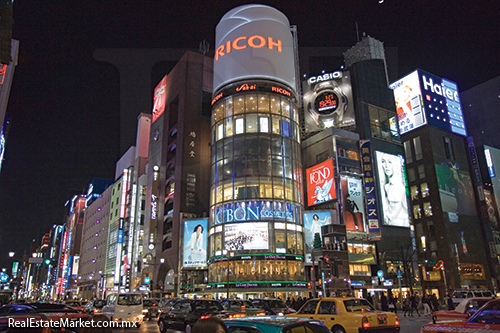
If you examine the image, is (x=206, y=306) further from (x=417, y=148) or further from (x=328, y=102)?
(x=417, y=148)

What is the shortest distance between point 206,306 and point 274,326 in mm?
13522

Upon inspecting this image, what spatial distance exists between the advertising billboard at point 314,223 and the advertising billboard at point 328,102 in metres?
19.5

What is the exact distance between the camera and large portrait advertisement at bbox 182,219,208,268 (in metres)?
57.2

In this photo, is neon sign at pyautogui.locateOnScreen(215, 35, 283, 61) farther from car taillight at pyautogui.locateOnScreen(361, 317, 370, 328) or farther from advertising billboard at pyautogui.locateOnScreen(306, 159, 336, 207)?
car taillight at pyautogui.locateOnScreen(361, 317, 370, 328)

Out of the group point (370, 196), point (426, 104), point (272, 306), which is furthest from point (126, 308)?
point (426, 104)

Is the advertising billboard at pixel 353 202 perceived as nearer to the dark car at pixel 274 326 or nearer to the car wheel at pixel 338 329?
the car wheel at pixel 338 329

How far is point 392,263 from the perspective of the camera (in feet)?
190

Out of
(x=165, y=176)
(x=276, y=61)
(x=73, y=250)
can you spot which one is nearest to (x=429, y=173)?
(x=276, y=61)

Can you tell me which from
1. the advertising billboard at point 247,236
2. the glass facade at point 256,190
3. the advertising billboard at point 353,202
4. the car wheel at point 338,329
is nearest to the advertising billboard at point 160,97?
the glass facade at point 256,190

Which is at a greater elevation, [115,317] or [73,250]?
[73,250]

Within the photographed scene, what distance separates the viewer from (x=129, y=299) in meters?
22.5

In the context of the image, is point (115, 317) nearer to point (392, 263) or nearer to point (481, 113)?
point (392, 263)

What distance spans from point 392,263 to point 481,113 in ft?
227

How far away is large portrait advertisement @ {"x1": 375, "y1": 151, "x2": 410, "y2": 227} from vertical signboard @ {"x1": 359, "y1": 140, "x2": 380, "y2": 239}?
2.66m
